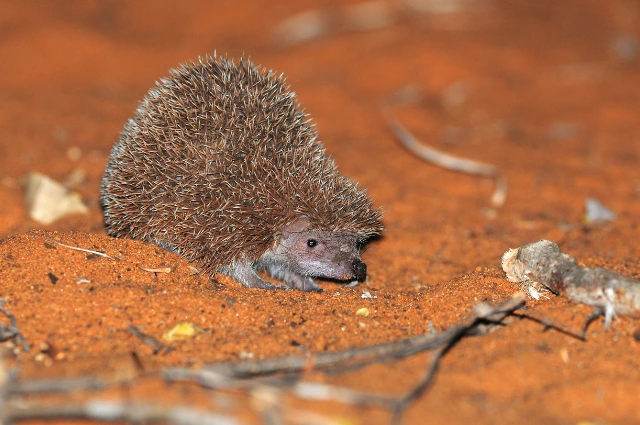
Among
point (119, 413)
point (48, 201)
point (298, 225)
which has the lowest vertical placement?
point (298, 225)

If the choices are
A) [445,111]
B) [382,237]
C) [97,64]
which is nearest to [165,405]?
[382,237]

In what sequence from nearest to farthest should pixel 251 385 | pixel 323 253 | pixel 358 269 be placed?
pixel 251 385
pixel 358 269
pixel 323 253

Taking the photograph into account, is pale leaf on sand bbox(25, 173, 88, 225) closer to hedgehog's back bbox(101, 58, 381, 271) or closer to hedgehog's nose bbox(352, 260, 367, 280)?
hedgehog's back bbox(101, 58, 381, 271)

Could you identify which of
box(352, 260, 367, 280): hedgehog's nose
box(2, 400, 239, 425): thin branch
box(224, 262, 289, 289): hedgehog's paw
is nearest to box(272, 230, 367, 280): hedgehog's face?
box(352, 260, 367, 280): hedgehog's nose

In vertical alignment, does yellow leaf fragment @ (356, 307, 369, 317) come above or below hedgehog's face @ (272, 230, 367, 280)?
below

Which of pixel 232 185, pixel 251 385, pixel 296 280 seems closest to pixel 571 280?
pixel 296 280

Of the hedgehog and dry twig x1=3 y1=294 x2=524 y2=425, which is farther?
the hedgehog

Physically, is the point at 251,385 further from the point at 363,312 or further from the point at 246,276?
the point at 246,276

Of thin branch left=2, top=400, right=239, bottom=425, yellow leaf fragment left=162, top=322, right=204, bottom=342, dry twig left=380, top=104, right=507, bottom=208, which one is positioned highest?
thin branch left=2, top=400, right=239, bottom=425

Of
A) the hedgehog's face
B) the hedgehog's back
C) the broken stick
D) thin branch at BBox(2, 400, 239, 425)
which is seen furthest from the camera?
the hedgehog's face
